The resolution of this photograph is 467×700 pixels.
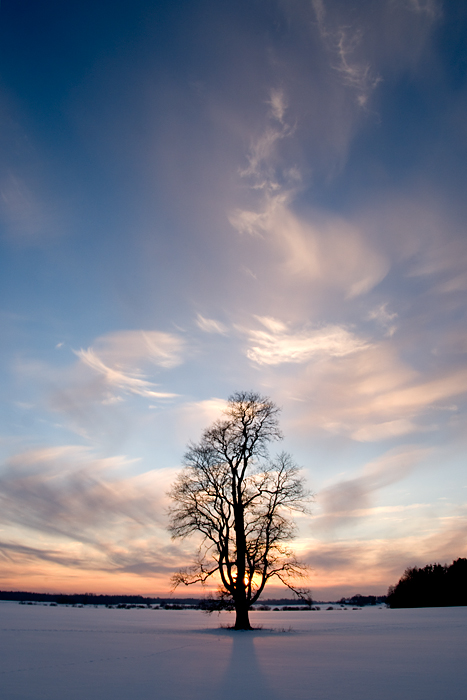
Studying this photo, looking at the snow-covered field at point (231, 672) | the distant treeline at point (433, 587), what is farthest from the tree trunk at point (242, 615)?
the distant treeline at point (433, 587)

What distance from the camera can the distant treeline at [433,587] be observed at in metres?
86.9

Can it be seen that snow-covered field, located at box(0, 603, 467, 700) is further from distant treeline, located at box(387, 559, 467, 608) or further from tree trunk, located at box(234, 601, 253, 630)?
distant treeline, located at box(387, 559, 467, 608)

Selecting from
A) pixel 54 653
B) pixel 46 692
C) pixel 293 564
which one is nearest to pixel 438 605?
pixel 293 564

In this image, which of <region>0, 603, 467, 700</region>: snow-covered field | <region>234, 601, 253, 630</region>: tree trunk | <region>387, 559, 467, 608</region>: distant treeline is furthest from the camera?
<region>387, 559, 467, 608</region>: distant treeline

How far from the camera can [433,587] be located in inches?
3538

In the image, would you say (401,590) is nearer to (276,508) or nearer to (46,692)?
(276,508)

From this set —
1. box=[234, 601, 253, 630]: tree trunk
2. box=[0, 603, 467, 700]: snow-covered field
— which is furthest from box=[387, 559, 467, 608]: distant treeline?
box=[0, 603, 467, 700]: snow-covered field

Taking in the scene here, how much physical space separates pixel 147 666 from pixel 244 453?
1759cm

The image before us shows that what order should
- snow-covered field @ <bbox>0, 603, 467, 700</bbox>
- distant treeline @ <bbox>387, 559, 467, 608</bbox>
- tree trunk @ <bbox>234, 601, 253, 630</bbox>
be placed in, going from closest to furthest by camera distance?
snow-covered field @ <bbox>0, 603, 467, 700</bbox> < tree trunk @ <bbox>234, 601, 253, 630</bbox> < distant treeline @ <bbox>387, 559, 467, 608</bbox>

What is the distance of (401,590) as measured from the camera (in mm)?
95312

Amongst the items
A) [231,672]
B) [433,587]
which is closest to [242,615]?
[231,672]

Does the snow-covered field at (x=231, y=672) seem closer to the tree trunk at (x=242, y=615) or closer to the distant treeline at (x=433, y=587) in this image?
the tree trunk at (x=242, y=615)

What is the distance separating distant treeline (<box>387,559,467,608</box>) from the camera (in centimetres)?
8694

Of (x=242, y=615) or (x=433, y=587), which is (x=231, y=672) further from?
(x=433, y=587)
